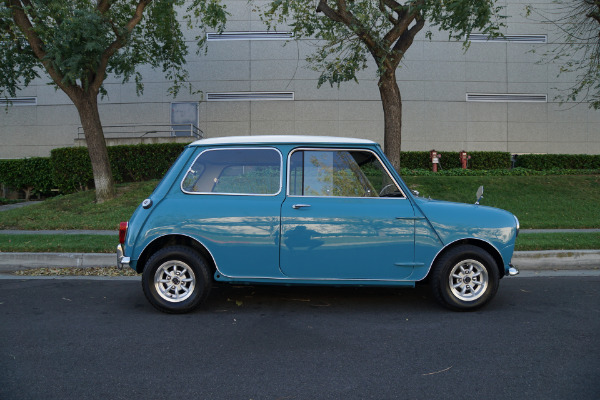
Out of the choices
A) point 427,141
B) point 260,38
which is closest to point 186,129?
point 260,38

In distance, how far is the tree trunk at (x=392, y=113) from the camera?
460 inches

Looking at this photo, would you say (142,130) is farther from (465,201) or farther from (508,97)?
(508,97)

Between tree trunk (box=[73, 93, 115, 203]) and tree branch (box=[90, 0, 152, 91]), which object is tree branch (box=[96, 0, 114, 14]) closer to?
tree branch (box=[90, 0, 152, 91])

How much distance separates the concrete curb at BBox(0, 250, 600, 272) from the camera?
7480 millimetres

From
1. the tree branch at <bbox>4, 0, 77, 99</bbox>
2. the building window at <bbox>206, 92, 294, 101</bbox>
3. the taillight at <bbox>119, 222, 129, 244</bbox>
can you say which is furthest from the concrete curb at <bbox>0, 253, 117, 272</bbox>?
the building window at <bbox>206, 92, 294, 101</bbox>

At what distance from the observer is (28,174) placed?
779 inches

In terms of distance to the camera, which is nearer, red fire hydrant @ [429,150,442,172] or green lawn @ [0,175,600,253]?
green lawn @ [0,175,600,253]

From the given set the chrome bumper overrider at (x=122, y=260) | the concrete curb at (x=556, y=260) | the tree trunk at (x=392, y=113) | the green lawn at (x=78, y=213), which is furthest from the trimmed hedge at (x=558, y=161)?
the chrome bumper overrider at (x=122, y=260)

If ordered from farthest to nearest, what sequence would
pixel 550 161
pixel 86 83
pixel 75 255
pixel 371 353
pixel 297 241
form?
1. pixel 550 161
2. pixel 86 83
3. pixel 75 255
4. pixel 297 241
5. pixel 371 353

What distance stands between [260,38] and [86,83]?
34.0ft

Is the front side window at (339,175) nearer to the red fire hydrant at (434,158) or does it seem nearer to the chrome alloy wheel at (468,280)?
the chrome alloy wheel at (468,280)

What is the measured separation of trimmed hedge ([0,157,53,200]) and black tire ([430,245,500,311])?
1901cm

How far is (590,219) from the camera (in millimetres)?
11016

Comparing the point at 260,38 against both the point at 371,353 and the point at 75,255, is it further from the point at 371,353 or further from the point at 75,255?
the point at 371,353
